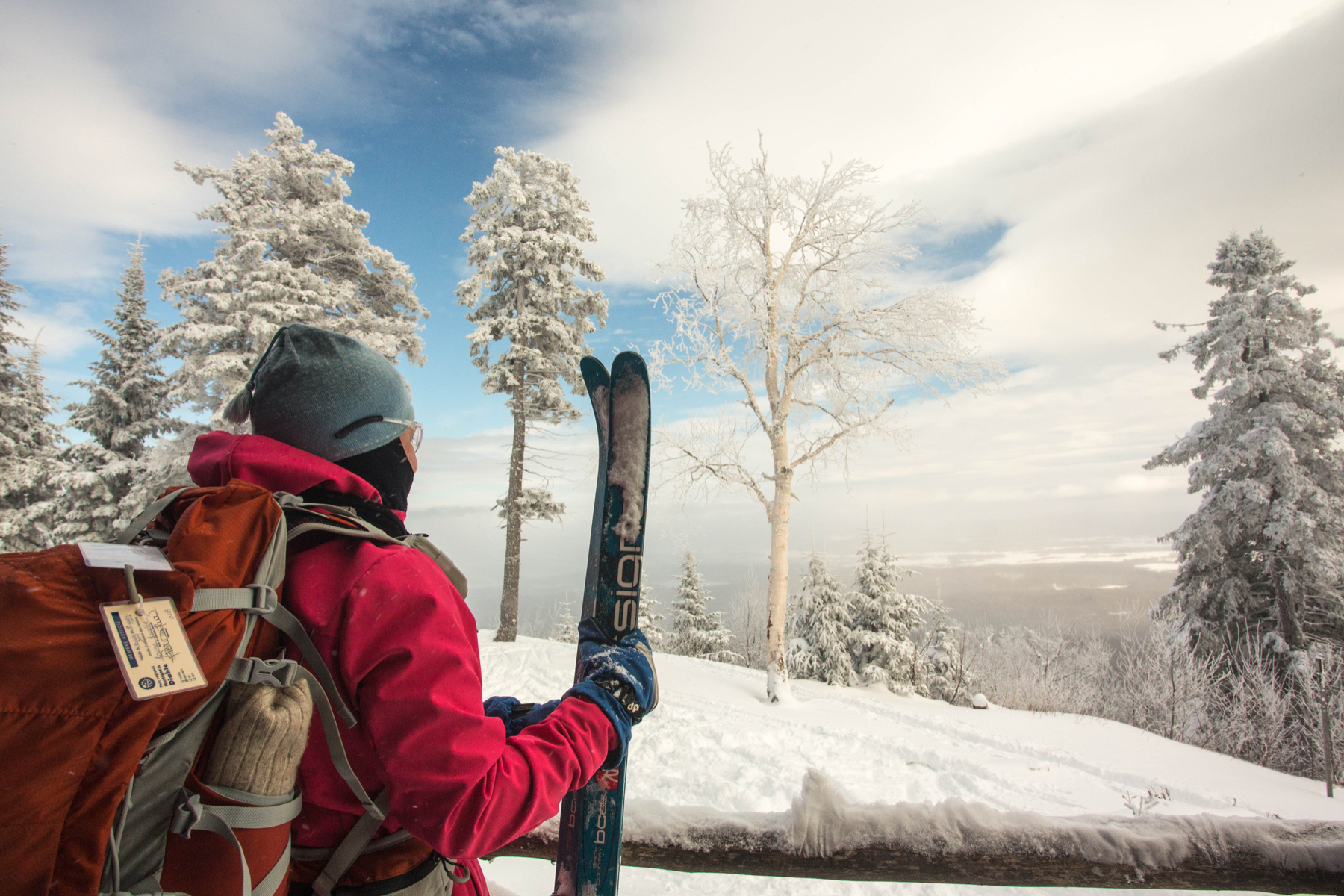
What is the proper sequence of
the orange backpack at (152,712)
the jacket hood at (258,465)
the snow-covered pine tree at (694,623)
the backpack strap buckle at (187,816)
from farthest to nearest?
the snow-covered pine tree at (694,623), the jacket hood at (258,465), the backpack strap buckle at (187,816), the orange backpack at (152,712)

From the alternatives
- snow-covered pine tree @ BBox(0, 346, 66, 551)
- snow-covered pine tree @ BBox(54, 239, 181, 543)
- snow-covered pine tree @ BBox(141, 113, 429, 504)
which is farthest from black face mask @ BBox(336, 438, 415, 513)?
snow-covered pine tree @ BBox(0, 346, 66, 551)

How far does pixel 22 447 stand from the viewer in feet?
53.2

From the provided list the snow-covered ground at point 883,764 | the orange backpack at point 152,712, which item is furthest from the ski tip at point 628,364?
the snow-covered ground at point 883,764

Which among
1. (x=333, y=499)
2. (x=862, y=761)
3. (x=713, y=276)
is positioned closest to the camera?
(x=333, y=499)

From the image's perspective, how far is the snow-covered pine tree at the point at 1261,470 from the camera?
13.1m

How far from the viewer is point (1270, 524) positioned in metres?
13.1

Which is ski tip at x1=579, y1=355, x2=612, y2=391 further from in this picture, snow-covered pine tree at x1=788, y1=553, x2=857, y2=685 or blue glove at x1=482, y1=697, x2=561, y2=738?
snow-covered pine tree at x1=788, y1=553, x2=857, y2=685

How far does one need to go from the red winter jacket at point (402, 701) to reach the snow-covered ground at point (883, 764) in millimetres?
3362

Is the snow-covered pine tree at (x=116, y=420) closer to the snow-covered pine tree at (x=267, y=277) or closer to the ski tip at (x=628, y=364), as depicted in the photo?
the snow-covered pine tree at (x=267, y=277)

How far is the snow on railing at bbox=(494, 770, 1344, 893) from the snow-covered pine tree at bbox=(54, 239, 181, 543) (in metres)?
16.5

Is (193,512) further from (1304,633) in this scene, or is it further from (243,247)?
(1304,633)

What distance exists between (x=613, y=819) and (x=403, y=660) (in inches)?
59.2

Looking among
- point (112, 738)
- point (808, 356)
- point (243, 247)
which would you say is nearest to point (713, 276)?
point (808, 356)

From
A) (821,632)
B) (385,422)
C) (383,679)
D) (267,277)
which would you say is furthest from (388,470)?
(821,632)
